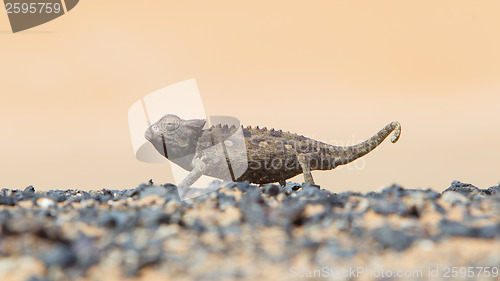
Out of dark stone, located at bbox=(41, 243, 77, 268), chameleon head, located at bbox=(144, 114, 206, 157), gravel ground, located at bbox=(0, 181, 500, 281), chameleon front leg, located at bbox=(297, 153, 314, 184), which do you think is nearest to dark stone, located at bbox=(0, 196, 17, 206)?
gravel ground, located at bbox=(0, 181, 500, 281)

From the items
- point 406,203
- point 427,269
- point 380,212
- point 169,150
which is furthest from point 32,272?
point 169,150

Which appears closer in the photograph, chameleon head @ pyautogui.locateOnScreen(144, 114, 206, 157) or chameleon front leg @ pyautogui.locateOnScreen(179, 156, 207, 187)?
chameleon front leg @ pyautogui.locateOnScreen(179, 156, 207, 187)

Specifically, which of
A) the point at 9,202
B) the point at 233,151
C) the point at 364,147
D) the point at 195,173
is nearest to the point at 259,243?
the point at 9,202

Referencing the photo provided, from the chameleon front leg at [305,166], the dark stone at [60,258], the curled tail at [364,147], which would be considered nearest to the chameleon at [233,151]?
the chameleon front leg at [305,166]

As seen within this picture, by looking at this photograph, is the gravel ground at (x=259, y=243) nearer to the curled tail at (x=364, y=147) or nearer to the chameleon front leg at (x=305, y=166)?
the chameleon front leg at (x=305, y=166)

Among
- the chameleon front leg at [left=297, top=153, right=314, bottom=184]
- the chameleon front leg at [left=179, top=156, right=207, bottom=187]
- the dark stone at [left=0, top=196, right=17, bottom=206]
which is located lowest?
the chameleon front leg at [left=297, top=153, right=314, bottom=184]

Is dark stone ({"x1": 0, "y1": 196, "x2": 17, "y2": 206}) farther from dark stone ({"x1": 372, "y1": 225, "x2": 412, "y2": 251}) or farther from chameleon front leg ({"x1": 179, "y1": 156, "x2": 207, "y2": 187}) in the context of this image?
dark stone ({"x1": 372, "y1": 225, "x2": 412, "y2": 251})
